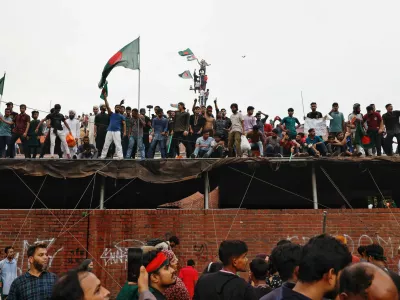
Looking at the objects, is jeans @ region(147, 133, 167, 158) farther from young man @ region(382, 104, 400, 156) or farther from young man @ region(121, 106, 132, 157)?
young man @ region(382, 104, 400, 156)

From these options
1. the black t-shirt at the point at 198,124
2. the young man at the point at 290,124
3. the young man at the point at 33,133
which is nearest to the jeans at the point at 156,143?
the black t-shirt at the point at 198,124

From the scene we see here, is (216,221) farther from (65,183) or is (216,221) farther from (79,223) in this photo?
(65,183)

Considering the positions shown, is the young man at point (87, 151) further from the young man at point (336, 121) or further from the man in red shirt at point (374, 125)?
the man in red shirt at point (374, 125)

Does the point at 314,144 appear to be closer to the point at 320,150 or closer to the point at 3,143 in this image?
the point at 320,150

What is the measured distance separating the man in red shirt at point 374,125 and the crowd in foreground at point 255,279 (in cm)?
872

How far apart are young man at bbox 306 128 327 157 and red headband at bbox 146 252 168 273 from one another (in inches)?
413

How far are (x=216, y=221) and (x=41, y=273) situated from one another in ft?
25.1

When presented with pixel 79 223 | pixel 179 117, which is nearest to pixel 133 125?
pixel 179 117

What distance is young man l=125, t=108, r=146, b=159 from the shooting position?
1445 centimetres

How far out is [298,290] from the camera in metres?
3.02

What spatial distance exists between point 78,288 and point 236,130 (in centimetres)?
1116

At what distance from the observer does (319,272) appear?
3.00 metres

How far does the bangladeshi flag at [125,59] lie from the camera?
15180 mm

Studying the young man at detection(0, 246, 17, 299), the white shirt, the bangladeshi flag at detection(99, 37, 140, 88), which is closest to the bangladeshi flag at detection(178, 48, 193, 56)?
the bangladeshi flag at detection(99, 37, 140, 88)
